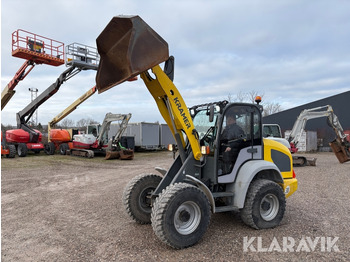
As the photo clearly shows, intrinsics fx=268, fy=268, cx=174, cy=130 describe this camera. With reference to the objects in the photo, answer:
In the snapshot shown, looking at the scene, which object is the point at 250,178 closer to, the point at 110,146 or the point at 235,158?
the point at 235,158

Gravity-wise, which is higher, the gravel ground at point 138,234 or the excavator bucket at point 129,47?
the excavator bucket at point 129,47

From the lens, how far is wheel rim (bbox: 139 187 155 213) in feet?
16.5

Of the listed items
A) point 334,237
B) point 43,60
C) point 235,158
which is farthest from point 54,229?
point 43,60

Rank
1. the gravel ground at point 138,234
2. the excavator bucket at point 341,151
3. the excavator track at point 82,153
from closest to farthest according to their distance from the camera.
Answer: the gravel ground at point 138,234
the excavator bucket at point 341,151
the excavator track at point 82,153

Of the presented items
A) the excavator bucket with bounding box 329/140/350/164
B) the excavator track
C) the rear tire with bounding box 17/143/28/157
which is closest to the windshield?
the excavator bucket with bounding box 329/140/350/164

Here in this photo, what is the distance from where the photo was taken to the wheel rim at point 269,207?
15.8ft

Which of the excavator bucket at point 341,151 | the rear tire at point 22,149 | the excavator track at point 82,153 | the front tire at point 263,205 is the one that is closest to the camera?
the front tire at point 263,205

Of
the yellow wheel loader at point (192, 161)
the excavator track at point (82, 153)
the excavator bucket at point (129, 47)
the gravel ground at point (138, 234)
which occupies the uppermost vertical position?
Answer: the excavator bucket at point (129, 47)

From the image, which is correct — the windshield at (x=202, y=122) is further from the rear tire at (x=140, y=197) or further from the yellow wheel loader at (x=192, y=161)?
the rear tire at (x=140, y=197)

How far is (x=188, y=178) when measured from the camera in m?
4.65

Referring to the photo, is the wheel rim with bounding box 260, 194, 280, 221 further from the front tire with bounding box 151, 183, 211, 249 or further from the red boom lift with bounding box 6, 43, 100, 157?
the red boom lift with bounding box 6, 43, 100, 157

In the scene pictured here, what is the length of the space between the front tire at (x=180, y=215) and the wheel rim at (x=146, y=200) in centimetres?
108

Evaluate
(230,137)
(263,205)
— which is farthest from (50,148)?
(263,205)

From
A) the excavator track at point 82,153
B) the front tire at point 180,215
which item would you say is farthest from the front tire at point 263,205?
the excavator track at point 82,153
